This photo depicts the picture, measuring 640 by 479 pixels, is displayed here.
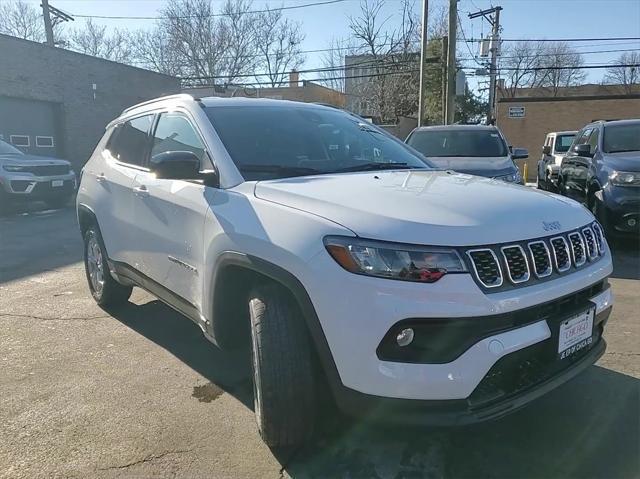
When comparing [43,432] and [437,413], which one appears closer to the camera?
[437,413]

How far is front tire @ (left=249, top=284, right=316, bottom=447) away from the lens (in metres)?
2.46

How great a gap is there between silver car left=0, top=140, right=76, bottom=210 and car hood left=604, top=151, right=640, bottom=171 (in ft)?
36.9

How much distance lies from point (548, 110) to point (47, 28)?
26.7 meters

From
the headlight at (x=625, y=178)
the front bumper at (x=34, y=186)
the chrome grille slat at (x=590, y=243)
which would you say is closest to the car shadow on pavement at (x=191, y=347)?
the chrome grille slat at (x=590, y=243)

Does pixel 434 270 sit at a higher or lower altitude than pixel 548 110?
lower

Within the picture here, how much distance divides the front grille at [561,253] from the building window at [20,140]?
2009 centimetres

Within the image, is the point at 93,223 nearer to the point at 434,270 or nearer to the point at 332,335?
the point at 332,335

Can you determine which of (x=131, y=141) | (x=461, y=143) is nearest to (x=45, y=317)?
(x=131, y=141)

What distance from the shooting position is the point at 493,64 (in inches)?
1296

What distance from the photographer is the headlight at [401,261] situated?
2.17m

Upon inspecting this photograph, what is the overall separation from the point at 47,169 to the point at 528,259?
12490 millimetres

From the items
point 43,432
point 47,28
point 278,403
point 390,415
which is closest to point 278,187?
point 278,403

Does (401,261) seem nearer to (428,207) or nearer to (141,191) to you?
(428,207)

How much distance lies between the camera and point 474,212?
240 centimetres
